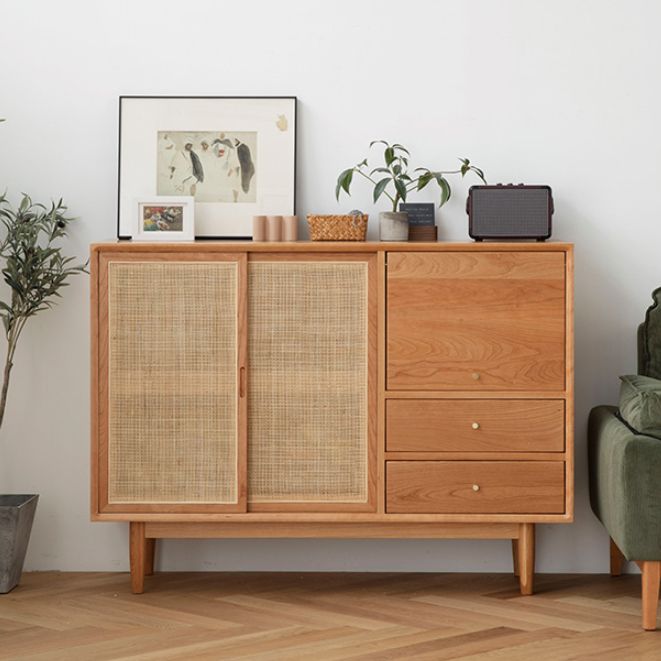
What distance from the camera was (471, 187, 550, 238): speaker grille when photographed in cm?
332

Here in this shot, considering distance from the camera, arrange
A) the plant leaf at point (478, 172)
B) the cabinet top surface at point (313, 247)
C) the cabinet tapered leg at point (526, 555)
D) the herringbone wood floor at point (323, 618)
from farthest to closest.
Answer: the plant leaf at point (478, 172) → the cabinet tapered leg at point (526, 555) → the cabinet top surface at point (313, 247) → the herringbone wood floor at point (323, 618)

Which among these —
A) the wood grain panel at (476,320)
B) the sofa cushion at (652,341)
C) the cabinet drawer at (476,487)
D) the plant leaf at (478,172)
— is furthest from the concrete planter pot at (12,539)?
the sofa cushion at (652,341)

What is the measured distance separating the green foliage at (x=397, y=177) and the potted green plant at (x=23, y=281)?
0.97m

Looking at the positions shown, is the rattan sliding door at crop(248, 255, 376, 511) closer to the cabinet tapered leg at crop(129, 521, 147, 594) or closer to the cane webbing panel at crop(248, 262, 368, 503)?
the cane webbing panel at crop(248, 262, 368, 503)

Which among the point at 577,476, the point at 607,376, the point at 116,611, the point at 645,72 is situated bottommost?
the point at 116,611

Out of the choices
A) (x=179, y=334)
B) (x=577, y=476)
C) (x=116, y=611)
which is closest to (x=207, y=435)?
(x=179, y=334)

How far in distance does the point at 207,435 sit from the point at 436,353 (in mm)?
749

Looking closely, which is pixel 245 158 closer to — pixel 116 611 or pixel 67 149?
pixel 67 149

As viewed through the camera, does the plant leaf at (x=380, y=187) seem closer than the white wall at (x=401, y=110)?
Yes

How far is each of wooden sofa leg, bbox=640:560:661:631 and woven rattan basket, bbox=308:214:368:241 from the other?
130 centimetres

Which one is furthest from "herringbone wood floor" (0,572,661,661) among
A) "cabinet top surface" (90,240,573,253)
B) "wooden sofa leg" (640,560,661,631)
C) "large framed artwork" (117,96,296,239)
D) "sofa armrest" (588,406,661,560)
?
"large framed artwork" (117,96,296,239)

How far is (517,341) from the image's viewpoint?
3.18 metres

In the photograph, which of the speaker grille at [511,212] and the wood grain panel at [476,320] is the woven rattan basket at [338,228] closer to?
the wood grain panel at [476,320]

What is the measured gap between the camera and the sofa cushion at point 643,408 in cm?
295
